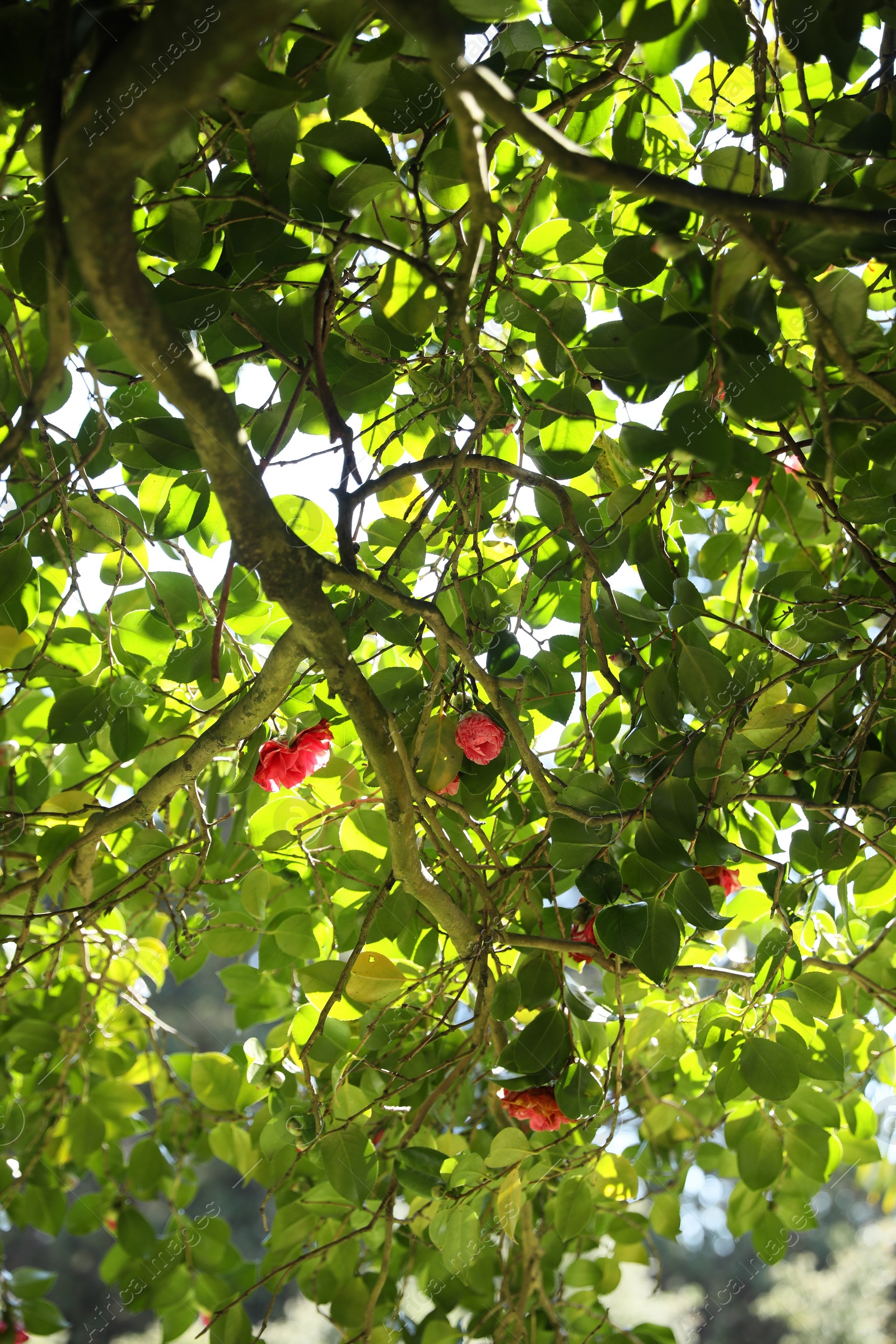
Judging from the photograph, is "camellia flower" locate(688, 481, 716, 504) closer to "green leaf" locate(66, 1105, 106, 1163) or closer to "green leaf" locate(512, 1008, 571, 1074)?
"green leaf" locate(512, 1008, 571, 1074)

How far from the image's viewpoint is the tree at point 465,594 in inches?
18.1

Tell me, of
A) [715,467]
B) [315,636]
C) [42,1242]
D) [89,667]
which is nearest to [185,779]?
[315,636]

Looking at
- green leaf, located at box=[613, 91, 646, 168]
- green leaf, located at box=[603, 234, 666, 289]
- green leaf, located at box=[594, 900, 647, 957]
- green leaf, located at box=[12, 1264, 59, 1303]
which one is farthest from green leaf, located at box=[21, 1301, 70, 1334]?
green leaf, located at box=[613, 91, 646, 168]

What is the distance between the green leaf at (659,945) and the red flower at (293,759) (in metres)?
0.34

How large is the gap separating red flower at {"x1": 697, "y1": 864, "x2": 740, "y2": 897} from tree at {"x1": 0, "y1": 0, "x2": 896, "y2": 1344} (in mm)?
11

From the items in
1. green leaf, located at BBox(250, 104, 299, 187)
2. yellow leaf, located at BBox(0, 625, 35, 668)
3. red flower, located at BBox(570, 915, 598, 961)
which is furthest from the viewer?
yellow leaf, located at BBox(0, 625, 35, 668)

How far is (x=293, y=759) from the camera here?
81 cm

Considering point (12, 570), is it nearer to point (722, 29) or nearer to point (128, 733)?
point (128, 733)

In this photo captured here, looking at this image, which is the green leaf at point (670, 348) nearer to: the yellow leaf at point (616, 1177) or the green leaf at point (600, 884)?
the green leaf at point (600, 884)

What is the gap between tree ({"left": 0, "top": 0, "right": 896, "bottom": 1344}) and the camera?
0.46 metres

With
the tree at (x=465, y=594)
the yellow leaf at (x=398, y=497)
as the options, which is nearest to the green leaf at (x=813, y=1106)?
the tree at (x=465, y=594)

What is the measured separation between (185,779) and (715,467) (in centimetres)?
51

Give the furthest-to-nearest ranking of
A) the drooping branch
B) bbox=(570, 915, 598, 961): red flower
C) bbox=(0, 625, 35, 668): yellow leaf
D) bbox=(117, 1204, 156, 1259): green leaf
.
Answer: bbox=(117, 1204, 156, 1259): green leaf < bbox=(0, 625, 35, 668): yellow leaf < bbox=(570, 915, 598, 961): red flower < the drooping branch

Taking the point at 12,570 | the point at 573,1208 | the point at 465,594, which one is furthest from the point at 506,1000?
the point at 12,570
